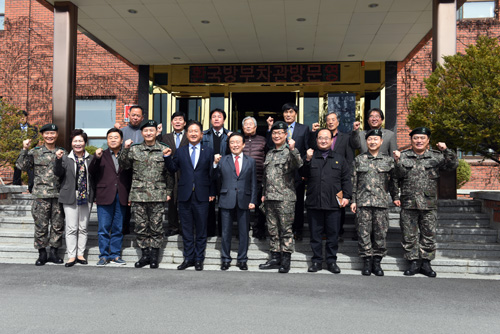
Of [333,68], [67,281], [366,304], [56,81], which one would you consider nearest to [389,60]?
[333,68]

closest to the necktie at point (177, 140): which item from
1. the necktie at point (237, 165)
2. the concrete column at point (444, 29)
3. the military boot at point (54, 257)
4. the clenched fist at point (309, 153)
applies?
the necktie at point (237, 165)

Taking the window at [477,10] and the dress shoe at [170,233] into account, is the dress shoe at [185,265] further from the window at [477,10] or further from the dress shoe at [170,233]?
the window at [477,10]

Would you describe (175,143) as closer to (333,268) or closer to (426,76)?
(333,268)

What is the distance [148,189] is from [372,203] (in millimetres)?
2815

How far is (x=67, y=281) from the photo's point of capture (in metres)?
4.86

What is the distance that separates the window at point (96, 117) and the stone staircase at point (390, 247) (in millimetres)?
7810

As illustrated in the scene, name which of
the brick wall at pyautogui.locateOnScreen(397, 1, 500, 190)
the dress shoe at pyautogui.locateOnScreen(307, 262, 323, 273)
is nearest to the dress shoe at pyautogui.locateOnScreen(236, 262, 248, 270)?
the dress shoe at pyautogui.locateOnScreen(307, 262, 323, 273)

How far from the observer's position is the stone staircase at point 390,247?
559 centimetres

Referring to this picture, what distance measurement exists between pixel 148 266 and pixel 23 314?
2120 mm

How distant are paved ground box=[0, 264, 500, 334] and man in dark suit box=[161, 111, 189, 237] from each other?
1082mm

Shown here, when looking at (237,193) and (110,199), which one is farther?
(110,199)

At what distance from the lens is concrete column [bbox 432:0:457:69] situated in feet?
24.1

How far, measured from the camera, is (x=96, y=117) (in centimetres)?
1462

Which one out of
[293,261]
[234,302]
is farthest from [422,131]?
[234,302]
